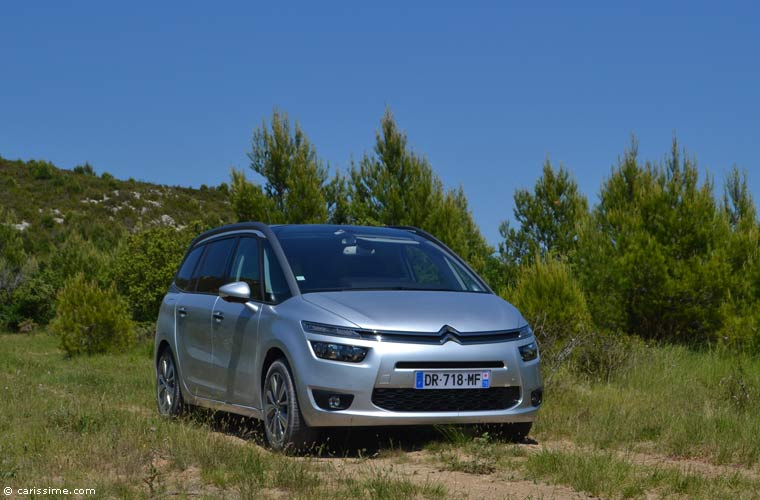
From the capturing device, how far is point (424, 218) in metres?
29.9

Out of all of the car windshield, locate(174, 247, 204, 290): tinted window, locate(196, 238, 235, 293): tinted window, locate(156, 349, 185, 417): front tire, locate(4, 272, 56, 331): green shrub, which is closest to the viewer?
the car windshield

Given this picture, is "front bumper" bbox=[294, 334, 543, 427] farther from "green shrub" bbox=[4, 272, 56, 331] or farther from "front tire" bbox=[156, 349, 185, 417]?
"green shrub" bbox=[4, 272, 56, 331]

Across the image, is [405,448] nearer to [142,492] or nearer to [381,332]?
[381,332]

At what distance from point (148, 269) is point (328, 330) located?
81.9ft

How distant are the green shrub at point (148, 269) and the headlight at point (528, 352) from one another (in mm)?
24141

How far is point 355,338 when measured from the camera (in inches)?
282

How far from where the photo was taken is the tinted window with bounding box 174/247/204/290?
10305 mm

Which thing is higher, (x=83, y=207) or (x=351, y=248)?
(x=83, y=207)

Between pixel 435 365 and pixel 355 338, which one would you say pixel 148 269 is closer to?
pixel 355 338

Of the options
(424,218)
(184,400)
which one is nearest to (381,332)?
(184,400)

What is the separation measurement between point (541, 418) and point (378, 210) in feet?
74.2

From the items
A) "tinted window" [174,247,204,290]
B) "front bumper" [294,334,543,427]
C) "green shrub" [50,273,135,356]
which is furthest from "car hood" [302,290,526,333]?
"green shrub" [50,273,135,356]

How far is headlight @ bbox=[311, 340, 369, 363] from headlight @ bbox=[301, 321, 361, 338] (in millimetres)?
76

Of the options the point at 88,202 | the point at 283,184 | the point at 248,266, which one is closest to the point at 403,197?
the point at 283,184
